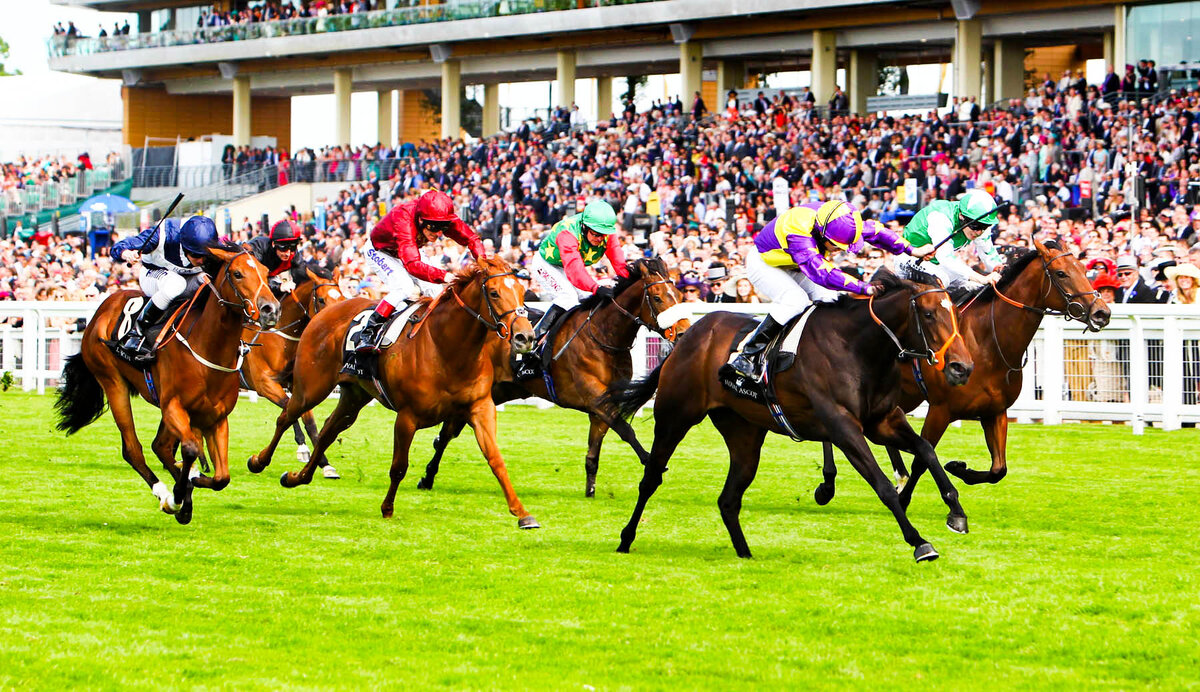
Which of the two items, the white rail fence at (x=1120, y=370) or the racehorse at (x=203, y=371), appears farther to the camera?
the white rail fence at (x=1120, y=370)

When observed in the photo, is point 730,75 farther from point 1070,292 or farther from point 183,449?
point 183,449

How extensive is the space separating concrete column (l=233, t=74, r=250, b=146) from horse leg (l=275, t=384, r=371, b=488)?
36.6m

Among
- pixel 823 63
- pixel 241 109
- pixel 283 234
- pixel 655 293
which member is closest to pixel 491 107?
pixel 241 109

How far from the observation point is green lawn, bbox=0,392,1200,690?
4883mm

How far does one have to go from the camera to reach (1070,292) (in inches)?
327

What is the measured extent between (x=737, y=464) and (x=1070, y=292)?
242cm

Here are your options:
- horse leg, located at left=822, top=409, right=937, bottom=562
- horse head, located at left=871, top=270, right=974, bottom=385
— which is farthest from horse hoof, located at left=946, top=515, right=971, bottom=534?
horse head, located at left=871, top=270, right=974, bottom=385

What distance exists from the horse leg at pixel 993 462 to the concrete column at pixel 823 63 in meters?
23.5

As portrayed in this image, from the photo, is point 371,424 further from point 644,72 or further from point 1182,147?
point 644,72

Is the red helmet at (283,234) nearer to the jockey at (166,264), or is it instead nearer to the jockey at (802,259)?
the jockey at (166,264)

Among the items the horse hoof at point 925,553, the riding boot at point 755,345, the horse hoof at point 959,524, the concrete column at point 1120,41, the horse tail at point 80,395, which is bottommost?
the horse hoof at point 925,553

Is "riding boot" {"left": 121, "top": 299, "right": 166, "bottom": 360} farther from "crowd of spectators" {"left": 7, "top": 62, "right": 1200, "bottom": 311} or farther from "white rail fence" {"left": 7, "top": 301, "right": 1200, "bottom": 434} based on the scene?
"crowd of spectators" {"left": 7, "top": 62, "right": 1200, "bottom": 311}

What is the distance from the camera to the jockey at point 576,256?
9.88 metres

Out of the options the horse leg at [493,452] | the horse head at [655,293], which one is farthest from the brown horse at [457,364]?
the horse head at [655,293]
